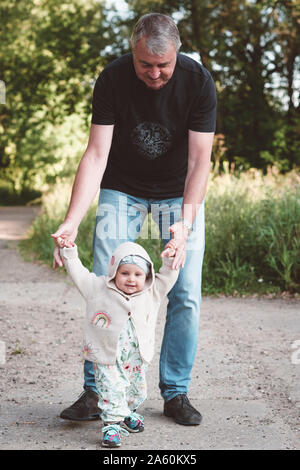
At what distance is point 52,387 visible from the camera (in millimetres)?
3930

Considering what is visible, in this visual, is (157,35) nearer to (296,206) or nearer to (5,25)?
(296,206)

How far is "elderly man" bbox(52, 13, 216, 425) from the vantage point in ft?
10.6

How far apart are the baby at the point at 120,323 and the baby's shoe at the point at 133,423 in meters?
0.08

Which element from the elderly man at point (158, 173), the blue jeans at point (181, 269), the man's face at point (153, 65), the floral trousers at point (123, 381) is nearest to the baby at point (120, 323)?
the floral trousers at point (123, 381)

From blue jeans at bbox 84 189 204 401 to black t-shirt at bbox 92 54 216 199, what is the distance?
0.45 ft

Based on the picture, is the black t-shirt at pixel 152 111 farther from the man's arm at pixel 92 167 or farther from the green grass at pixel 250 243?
the green grass at pixel 250 243

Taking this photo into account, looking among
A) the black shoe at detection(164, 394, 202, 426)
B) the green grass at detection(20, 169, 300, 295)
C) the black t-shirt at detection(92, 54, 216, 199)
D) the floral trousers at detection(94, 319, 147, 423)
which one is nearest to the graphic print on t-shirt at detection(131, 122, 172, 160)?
the black t-shirt at detection(92, 54, 216, 199)

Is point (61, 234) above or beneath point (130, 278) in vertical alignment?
above

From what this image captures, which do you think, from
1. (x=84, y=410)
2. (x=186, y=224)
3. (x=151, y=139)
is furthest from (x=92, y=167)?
(x=84, y=410)

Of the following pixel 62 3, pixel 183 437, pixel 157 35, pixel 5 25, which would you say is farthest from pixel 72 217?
pixel 5 25

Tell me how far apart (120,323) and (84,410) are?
22.6 inches

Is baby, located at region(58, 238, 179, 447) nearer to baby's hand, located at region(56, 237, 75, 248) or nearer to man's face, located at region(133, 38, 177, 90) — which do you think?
baby's hand, located at region(56, 237, 75, 248)

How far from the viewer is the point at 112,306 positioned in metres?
3.01

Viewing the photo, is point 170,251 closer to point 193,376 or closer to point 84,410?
point 84,410
